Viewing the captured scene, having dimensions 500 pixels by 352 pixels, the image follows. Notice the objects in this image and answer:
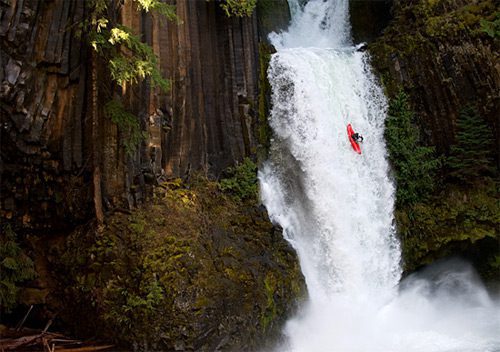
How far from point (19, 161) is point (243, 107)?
5140 mm

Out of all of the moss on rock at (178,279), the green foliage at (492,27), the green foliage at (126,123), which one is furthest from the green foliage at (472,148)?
the green foliage at (126,123)

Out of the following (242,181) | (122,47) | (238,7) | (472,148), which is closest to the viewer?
(122,47)

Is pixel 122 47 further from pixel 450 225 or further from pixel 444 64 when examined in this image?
pixel 450 225

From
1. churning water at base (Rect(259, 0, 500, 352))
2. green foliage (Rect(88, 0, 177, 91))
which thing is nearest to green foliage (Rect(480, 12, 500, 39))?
churning water at base (Rect(259, 0, 500, 352))

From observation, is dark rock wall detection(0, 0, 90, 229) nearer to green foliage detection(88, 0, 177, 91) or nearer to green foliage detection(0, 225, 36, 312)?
green foliage detection(0, 225, 36, 312)

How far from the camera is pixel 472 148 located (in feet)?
44.2

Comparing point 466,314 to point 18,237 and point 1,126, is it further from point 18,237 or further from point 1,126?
point 1,126

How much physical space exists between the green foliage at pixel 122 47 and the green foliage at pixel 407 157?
23.0 ft

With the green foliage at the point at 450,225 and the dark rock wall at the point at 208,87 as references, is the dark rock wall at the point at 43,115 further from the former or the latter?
the green foliage at the point at 450,225

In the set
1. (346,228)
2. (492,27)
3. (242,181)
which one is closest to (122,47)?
(242,181)

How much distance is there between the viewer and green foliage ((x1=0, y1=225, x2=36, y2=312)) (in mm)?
9453

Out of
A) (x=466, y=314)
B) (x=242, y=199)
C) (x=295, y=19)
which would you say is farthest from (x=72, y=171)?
(x=295, y=19)

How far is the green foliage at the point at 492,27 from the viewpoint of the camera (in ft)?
42.9

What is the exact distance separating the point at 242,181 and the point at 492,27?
8.03 meters
